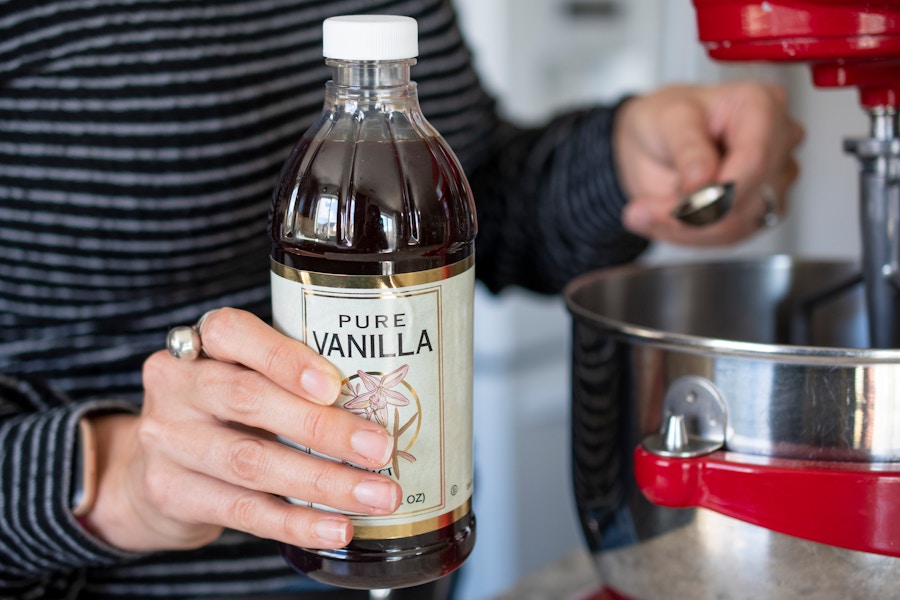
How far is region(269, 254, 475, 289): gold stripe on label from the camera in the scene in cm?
44

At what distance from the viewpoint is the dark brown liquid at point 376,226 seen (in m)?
0.46

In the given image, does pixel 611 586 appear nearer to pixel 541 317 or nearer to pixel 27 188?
pixel 27 188

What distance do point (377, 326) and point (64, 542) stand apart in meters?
0.27

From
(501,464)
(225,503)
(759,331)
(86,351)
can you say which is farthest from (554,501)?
(225,503)

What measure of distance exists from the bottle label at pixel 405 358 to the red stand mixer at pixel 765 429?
136mm

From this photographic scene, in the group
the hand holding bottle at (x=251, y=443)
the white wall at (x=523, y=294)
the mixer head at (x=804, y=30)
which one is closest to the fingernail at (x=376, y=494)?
the hand holding bottle at (x=251, y=443)

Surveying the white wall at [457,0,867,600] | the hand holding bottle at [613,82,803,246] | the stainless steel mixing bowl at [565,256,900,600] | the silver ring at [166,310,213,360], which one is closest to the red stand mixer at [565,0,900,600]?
the stainless steel mixing bowl at [565,256,900,600]

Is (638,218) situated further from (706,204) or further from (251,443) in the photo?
(251,443)

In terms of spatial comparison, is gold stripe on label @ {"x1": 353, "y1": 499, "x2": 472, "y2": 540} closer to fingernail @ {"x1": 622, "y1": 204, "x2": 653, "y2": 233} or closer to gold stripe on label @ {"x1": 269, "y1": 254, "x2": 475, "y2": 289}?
gold stripe on label @ {"x1": 269, "y1": 254, "x2": 475, "y2": 289}

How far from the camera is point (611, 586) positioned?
682mm

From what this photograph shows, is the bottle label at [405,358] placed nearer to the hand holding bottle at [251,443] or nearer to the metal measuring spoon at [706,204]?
the hand holding bottle at [251,443]

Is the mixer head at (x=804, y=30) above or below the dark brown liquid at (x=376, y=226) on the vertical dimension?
above

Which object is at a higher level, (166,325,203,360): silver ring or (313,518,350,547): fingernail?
(166,325,203,360): silver ring

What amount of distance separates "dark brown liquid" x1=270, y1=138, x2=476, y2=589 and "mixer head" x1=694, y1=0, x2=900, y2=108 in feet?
0.63
